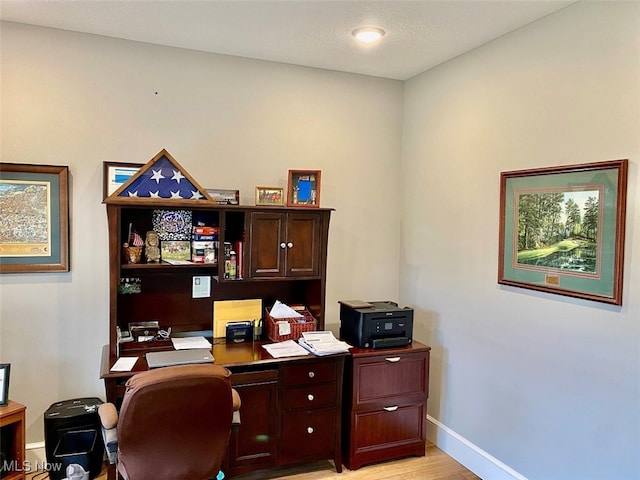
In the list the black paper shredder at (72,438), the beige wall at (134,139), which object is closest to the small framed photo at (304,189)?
the beige wall at (134,139)

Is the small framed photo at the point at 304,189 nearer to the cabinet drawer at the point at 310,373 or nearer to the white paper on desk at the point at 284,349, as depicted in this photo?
the white paper on desk at the point at 284,349

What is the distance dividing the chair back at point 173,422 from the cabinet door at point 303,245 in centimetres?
111

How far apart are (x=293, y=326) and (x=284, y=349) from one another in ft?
0.78

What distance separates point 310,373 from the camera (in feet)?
9.37

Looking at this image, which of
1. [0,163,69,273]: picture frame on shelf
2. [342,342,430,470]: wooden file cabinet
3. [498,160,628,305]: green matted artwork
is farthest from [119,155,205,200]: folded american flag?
[498,160,628,305]: green matted artwork

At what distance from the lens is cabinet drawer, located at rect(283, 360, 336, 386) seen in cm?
281

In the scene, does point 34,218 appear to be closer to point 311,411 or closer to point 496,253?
point 311,411

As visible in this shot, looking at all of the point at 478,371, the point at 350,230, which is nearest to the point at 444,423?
the point at 478,371

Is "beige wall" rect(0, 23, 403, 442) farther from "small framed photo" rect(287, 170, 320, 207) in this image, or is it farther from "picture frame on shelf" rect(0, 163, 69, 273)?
"small framed photo" rect(287, 170, 320, 207)

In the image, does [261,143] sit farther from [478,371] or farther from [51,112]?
[478,371]

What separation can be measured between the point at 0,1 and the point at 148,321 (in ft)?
6.49

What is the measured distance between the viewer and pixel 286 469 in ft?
9.82

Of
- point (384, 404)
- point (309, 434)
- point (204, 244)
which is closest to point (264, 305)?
point (204, 244)

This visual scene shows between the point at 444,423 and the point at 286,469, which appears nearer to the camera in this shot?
the point at 286,469
